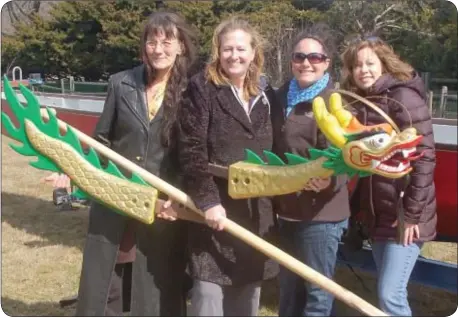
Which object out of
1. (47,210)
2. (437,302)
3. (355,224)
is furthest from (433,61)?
(355,224)

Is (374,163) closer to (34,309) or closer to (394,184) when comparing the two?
(394,184)

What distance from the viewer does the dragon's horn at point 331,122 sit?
168 cm

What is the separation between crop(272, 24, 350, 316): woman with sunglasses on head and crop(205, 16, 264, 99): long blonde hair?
Answer: 107 millimetres

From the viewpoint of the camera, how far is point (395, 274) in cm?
190

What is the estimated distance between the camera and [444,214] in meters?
2.82

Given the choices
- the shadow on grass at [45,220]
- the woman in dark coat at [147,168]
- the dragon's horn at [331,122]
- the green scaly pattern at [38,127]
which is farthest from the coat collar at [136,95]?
the shadow on grass at [45,220]

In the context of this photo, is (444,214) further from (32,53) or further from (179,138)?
(32,53)

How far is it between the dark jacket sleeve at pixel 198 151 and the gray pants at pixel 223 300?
0.30 m

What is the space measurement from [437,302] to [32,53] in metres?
5.40

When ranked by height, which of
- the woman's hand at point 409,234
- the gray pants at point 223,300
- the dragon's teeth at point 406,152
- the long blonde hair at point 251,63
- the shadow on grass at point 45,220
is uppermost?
the long blonde hair at point 251,63

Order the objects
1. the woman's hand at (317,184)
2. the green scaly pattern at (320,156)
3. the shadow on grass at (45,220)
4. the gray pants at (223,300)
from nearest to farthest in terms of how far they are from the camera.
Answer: the green scaly pattern at (320,156), the woman's hand at (317,184), the gray pants at (223,300), the shadow on grass at (45,220)

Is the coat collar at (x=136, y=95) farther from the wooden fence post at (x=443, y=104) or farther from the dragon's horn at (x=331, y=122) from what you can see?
the wooden fence post at (x=443, y=104)

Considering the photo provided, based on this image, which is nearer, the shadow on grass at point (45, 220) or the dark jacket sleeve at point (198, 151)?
the dark jacket sleeve at point (198, 151)

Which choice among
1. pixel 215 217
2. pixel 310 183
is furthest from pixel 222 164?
pixel 310 183
